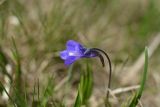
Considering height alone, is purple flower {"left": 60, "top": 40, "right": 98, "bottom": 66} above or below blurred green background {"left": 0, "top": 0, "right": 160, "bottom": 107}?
above

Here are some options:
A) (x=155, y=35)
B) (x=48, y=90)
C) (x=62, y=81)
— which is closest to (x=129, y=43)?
(x=155, y=35)

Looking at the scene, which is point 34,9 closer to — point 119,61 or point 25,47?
point 25,47

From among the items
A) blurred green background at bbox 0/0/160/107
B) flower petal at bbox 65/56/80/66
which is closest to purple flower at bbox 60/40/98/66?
flower petal at bbox 65/56/80/66

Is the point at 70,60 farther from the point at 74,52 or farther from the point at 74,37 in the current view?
the point at 74,37

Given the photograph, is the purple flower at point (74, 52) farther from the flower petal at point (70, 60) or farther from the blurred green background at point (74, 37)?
the blurred green background at point (74, 37)

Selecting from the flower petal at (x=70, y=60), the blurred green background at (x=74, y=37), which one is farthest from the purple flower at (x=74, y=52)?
the blurred green background at (x=74, y=37)

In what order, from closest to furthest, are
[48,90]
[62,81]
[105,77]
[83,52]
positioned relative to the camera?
[83,52] < [48,90] < [62,81] < [105,77]

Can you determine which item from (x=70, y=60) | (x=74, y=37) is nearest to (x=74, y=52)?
(x=70, y=60)

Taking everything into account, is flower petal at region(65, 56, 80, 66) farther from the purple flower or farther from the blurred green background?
the blurred green background
